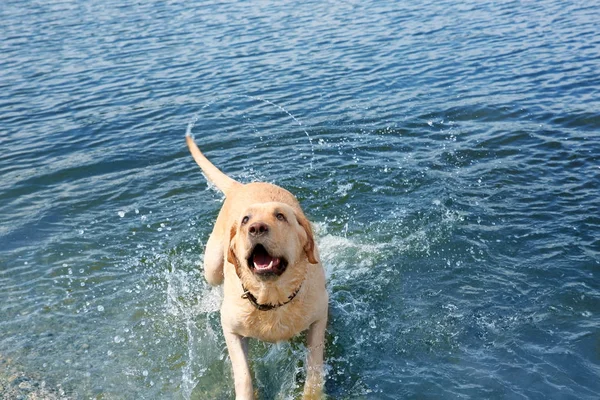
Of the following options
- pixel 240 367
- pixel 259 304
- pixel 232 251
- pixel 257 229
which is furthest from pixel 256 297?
pixel 257 229

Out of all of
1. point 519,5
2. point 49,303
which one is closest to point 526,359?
point 49,303

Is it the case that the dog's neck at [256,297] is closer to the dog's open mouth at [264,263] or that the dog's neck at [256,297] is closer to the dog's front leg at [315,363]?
the dog's open mouth at [264,263]

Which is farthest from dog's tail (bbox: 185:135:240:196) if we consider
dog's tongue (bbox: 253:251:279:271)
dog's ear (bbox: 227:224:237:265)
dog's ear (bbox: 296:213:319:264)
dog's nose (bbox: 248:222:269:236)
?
dog's nose (bbox: 248:222:269:236)

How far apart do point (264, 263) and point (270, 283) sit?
246 millimetres

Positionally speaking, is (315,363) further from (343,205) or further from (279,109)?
(279,109)

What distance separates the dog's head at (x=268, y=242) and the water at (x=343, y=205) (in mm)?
1293

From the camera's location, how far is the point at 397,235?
7.01 metres

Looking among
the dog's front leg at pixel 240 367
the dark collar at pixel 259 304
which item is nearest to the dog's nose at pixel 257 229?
the dark collar at pixel 259 304

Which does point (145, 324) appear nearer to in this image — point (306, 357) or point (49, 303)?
point (49, 303)

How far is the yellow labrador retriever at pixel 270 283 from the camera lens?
160 inches

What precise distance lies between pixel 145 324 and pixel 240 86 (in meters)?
8.29

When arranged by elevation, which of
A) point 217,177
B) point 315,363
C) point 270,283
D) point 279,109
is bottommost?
point 279,109

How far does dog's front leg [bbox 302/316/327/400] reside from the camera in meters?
4.75

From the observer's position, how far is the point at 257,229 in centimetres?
386
